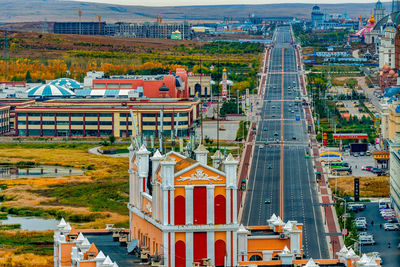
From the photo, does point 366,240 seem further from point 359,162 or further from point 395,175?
point 359,162

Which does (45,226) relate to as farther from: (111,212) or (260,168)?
(260,168)

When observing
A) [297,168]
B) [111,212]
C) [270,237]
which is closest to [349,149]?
[297,168]

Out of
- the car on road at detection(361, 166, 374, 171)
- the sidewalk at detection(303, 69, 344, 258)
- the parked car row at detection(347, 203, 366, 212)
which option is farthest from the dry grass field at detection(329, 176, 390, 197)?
the parked car row at detection(347, 203, 366, 212)

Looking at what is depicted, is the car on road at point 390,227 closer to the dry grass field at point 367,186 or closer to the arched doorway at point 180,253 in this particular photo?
the dry grass field at point 367,186

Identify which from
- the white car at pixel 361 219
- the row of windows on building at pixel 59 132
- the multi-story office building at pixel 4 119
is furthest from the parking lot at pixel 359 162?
the multi-story office building at pixel 4 119

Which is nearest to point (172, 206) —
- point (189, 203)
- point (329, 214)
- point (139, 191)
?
point (189, 203)
